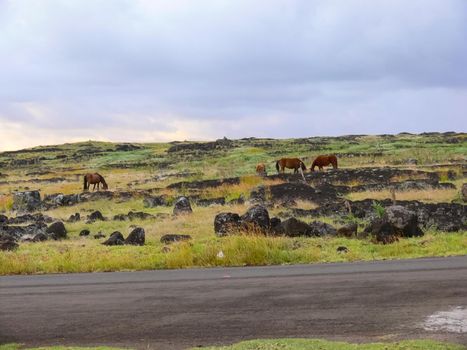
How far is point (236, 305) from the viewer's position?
36.7 feet

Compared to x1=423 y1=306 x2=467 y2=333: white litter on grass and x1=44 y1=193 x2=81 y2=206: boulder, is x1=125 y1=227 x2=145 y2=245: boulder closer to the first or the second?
x1=423 y1=306 x2=467 y2=333: white litter on grass

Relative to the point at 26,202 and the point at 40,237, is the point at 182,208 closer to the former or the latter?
the point at 40,237

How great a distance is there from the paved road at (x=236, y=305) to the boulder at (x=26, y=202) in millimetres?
25560

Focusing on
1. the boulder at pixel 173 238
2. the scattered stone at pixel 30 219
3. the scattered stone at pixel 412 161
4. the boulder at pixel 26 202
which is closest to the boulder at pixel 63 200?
the boulder at pixel 26 202

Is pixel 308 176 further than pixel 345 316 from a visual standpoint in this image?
Yes

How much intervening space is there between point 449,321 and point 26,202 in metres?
37.7

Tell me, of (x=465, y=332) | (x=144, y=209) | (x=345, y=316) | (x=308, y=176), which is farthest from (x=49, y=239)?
(x=308, y=176)

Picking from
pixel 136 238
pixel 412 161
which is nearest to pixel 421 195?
pixel 136 238

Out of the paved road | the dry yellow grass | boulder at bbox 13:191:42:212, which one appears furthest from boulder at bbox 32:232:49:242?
the dry yellow grass

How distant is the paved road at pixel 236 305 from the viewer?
29.7 feet

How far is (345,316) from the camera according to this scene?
9.74 meters

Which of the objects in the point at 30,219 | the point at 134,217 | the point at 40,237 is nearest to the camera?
the point at 40,237

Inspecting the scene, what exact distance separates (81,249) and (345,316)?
1399 cm

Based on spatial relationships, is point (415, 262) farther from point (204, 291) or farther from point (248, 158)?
point (248, 158)
